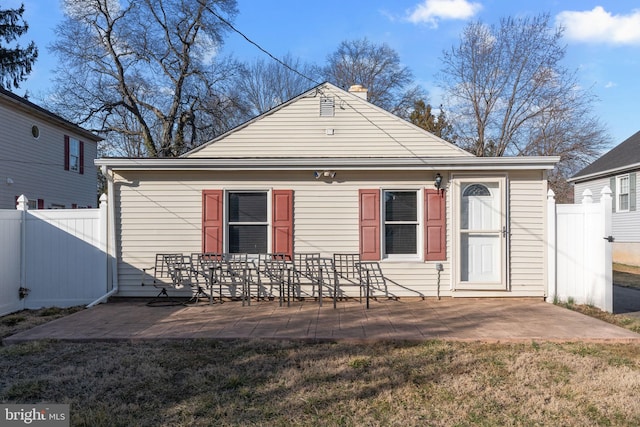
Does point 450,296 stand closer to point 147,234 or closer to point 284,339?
point 284,339

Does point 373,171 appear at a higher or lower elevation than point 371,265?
higher

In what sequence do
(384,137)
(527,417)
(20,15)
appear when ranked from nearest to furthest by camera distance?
(527,417), (384,137), (20,15)

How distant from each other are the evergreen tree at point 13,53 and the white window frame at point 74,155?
6.73 m

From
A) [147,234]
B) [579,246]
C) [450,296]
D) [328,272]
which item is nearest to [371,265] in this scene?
[328,272]

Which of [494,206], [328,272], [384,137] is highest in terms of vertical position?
[384,137]

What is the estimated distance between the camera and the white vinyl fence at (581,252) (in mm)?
7004

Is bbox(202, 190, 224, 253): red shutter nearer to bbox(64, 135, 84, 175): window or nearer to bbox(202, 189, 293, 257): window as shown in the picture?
bbox(202, 189, 293, 257): window

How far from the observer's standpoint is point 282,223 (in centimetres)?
782

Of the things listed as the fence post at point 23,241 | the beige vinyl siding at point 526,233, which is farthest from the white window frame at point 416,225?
the fence post at point 23,241

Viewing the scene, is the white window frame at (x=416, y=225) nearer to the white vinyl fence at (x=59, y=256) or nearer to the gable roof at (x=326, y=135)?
the gable roof at (x=326, y=135)

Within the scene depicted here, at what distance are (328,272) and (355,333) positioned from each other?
2380mm

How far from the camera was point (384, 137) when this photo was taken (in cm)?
930

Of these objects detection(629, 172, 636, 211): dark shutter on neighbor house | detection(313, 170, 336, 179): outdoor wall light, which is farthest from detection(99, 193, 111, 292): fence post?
detection(629, 172, 636, 211): dark shutter on neighbor house

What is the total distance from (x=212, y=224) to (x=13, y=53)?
61.7ft
